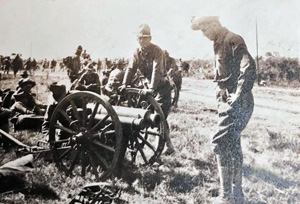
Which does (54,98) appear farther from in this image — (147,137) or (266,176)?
(266,176)

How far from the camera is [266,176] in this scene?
2.97 meters

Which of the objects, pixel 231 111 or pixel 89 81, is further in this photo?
pixel 89 81

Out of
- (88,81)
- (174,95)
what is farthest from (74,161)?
(174,95)

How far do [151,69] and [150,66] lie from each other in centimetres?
4

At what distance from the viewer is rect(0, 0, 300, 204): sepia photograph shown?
117 inches

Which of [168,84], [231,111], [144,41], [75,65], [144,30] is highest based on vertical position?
[144,30]

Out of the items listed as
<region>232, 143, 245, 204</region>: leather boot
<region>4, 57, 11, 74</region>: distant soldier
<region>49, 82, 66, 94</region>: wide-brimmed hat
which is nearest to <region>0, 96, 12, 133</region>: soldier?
<region>4, 57, 11, 74</region>: distant soldier

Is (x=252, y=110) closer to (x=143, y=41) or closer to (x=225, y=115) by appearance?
(x=225, y=115)

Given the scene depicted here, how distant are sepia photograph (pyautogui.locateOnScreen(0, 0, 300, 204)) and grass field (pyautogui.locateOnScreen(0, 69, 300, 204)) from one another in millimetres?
10

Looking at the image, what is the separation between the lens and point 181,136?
11.1 ft

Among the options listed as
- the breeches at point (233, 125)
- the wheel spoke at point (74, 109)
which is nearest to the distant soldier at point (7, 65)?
the wheel spoke at point (74, 109)

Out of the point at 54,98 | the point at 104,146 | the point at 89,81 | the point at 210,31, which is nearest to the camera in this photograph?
the point at 210,31

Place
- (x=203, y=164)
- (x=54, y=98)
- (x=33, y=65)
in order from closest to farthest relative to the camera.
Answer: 1. (x=203, y=164)
2. (x=54, y=98)
3. (x=33, y=65)

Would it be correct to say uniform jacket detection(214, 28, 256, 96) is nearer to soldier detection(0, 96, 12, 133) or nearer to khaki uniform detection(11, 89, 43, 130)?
khaki uniform detection(11, 89, 43, 130)
